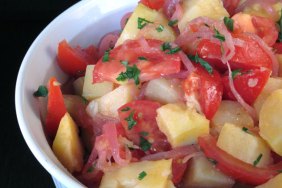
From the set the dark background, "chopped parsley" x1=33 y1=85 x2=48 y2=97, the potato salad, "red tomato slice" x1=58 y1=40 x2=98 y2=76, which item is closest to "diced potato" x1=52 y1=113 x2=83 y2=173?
the potato salad

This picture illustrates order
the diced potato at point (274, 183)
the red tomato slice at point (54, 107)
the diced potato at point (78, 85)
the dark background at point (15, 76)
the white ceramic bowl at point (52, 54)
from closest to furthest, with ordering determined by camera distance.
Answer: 1. the diced potato at point (274, 183)
2. the white ceramic bowl at point (52, 54)
3. the red tomato slice at point (54, 107)
4. the diced potato at point (78, 85)
5. the dark background at point (15, 76)

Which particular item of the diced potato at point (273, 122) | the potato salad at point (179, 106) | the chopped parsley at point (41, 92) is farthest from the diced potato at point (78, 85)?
the diced potato at point (273, 122)

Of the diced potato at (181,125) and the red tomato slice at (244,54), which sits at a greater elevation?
the red tomato slice at (244,54)

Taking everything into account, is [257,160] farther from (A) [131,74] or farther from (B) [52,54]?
(B) [52,54]

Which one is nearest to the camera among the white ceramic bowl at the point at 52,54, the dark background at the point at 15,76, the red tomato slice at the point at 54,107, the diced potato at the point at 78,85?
the white ceramic bowl at the point at 52,54

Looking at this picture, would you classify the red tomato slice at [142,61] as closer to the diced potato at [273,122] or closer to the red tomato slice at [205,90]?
the red tomato slice at [205,90]

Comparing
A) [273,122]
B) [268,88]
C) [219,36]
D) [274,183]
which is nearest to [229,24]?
[219,36]

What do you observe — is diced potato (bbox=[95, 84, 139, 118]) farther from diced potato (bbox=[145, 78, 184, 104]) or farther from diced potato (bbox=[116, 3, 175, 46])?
diced potato (bbox=[116, 3, 175, 46])
